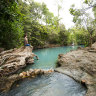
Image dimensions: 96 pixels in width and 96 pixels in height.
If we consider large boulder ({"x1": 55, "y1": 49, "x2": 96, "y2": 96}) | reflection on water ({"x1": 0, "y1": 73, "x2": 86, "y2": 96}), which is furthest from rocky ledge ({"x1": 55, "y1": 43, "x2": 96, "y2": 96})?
reflection on water ({"x1": 0, "y1": 73, "x2": 86, "y2": 96})

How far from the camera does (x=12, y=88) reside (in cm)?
316

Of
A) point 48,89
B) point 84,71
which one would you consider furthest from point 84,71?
point 48,89

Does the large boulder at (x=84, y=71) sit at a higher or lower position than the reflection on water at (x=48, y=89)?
higher

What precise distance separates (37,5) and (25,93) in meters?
28.7

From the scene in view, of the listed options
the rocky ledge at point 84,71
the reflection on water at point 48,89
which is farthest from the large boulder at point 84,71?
the reflection on water at point 48,89

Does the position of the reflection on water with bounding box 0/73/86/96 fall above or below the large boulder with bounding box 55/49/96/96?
below

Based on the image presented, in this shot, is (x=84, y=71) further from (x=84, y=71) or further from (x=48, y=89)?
(x=48, y=89)

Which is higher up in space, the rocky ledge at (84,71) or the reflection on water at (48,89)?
the rocky ledge at (84,71)

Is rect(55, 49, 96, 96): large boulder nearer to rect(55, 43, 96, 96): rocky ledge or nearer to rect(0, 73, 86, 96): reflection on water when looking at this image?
rect(55, 43, 96, 96): rocky ledge

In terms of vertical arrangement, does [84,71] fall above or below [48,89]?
above

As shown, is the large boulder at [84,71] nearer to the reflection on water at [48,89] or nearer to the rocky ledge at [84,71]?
the rocky ledge at [84,71]

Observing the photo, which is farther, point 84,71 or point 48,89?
point 84,71

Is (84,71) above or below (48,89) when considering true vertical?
above

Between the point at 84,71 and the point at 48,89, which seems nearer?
the point at 48,89
